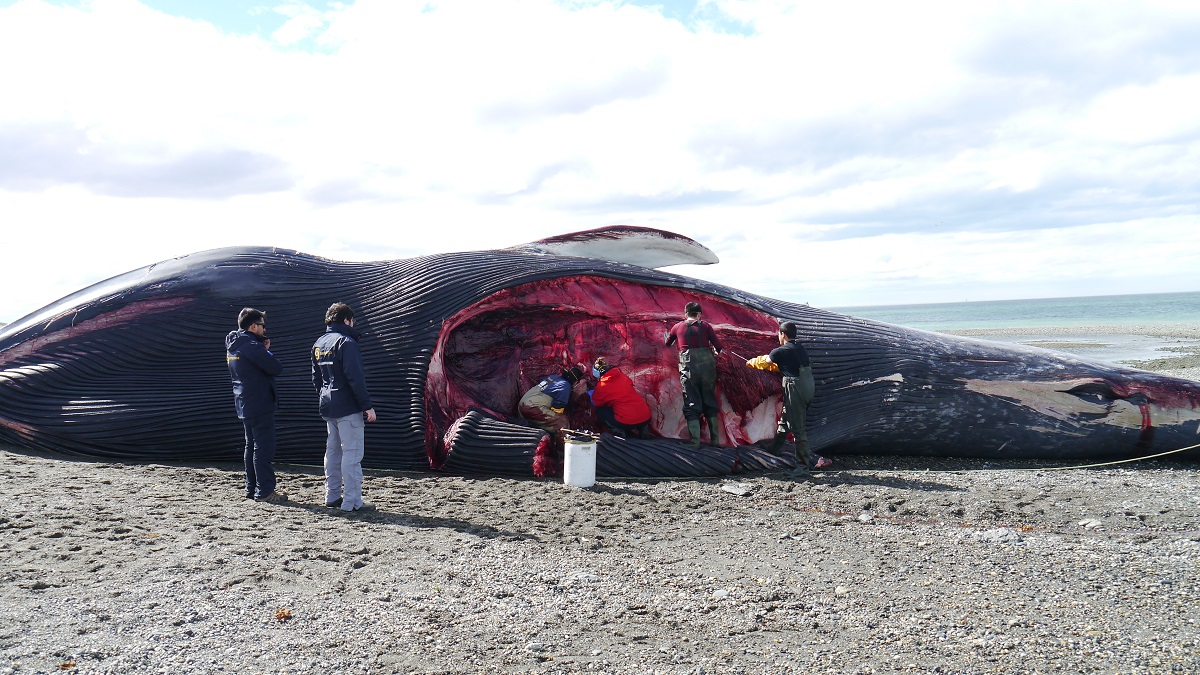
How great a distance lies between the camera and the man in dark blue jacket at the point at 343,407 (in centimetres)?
685

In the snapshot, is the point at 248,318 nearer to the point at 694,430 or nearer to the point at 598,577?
the point at 598,577

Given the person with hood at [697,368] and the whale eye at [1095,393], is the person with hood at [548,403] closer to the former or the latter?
the person with hood at [697,368]

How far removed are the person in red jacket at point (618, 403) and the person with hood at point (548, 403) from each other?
15.4 inches

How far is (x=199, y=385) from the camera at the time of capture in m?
8.59

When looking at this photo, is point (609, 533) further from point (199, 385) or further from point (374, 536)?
point (199, 385)

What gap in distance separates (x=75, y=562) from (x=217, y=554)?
0.84 m

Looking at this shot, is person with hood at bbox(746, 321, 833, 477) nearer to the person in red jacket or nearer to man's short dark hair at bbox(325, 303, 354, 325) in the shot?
the person in red jacket

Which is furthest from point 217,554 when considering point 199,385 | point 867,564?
point 867,564

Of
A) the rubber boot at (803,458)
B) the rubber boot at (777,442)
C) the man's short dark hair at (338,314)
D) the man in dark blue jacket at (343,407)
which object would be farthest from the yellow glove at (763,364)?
the man's short dark hair at (338,314)

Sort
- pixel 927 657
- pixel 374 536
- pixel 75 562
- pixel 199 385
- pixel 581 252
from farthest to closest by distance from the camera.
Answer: pixel 581 252
pixel 199 385
pixel 374 536
pixel 75 562
pixel 927 657

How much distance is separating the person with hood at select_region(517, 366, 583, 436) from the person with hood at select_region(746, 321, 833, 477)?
2.08 metres

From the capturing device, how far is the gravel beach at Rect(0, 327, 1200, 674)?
402 centimetres

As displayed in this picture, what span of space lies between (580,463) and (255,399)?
2983 millimetres

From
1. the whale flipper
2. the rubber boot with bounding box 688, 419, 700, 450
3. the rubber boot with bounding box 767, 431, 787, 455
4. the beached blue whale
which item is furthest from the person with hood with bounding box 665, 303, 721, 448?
the whale flipper
